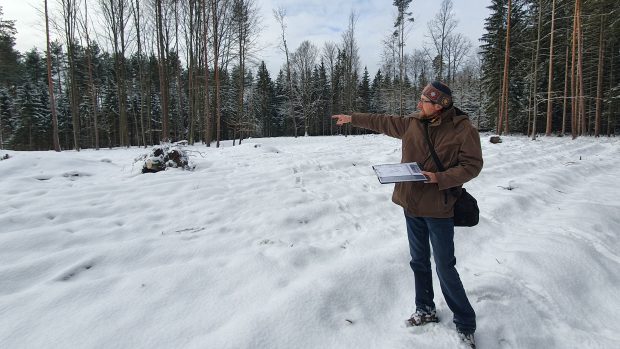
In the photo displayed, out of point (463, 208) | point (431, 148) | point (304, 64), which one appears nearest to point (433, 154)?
point (431, 148)

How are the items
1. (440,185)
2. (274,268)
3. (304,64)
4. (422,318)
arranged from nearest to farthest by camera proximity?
1. (440,185)
2. (422,318)
3. (274,268)
4. (304,64)

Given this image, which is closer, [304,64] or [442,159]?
[442,159]

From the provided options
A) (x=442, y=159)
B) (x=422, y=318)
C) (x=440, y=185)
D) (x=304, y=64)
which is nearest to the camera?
(x=440, y=185)

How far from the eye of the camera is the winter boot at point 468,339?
90.9 inches

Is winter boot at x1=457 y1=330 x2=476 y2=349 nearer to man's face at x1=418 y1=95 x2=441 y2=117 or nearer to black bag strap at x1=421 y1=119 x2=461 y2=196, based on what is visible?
black bag strap at x1=421 y1=119 x2=461 y2=196

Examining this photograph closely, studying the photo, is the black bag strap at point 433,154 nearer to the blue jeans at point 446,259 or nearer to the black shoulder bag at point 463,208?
the black shoulder bag at point 463,208

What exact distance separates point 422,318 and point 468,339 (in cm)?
35

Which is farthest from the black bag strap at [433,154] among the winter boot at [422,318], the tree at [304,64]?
the tree at [304,64]

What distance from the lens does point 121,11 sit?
72.4 feet

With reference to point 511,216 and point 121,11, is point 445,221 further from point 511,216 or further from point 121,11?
point 121,11

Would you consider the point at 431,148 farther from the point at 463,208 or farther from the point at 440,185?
the point at 463,208

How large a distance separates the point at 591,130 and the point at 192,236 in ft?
134

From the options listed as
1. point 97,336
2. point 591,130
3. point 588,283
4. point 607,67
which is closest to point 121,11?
point 97,336

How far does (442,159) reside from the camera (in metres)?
2.29
